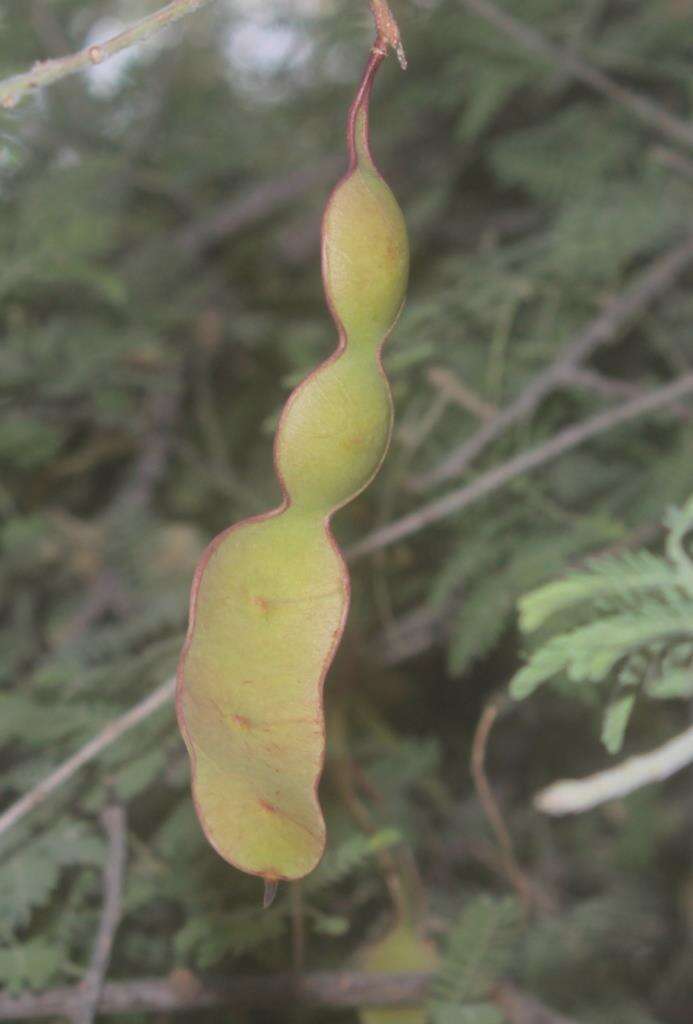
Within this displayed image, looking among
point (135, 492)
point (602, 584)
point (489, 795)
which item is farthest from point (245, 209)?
point (602, 584)

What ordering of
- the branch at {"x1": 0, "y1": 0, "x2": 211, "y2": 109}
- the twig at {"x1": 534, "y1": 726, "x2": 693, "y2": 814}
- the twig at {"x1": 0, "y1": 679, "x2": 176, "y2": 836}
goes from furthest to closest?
the twig at {"x1": 0, "y1": 679, "x2": 176, "y2": 836}
the branch at {"x1": 0, "y1": 0, "x2": 211, "y2": 109}
the twig at {"x1": 534, "y1": 726, "x2": 693, "y2": 814}

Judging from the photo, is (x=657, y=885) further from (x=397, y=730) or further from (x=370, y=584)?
(x=370, y=584)

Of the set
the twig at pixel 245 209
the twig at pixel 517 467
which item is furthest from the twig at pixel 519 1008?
the twig at pixel 245 209

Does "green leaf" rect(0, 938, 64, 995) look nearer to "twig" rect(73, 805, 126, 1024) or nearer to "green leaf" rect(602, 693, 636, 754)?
"twig" rect(73, 805, 126, 1024)

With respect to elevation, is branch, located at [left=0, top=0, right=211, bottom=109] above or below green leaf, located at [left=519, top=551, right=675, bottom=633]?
above

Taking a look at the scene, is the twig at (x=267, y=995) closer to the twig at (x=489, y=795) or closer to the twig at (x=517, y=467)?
the twig at (x=489, y=795)

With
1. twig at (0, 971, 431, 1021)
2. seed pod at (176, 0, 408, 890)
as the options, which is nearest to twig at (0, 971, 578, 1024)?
twig at (0, 971, 431, 1021)

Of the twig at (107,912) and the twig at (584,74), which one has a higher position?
the twig at (584,74)
